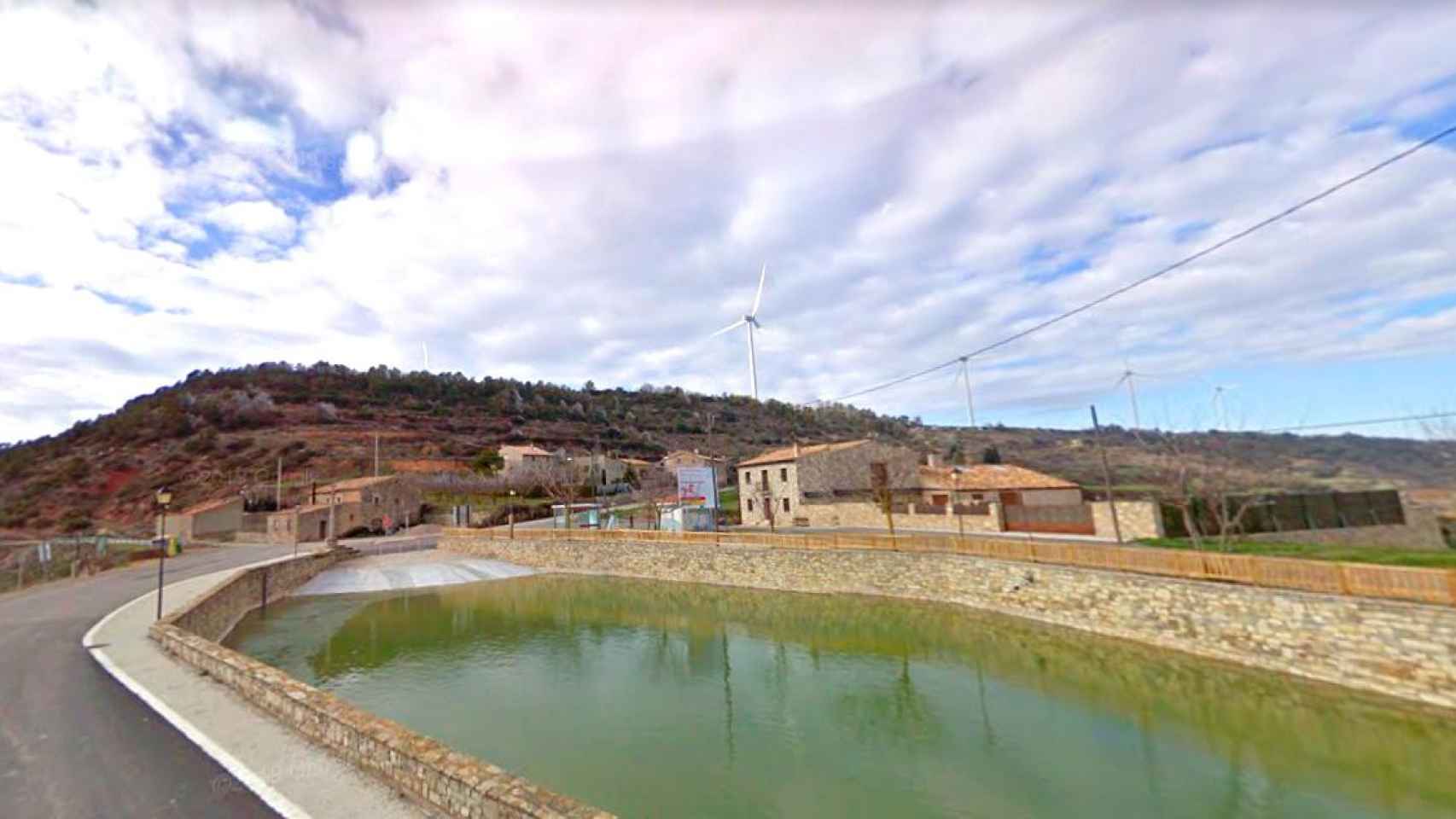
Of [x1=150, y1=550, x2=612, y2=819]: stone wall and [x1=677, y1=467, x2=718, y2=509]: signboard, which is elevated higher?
[x1=677, y1=467, x2=718, y2=509]: signboard

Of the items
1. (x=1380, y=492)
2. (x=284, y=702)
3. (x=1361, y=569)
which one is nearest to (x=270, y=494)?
(x=284, y=702)

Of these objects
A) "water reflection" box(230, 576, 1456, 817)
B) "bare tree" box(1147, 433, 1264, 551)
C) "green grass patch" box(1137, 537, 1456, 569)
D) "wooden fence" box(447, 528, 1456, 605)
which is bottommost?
"water reflection" box(230, 576, 1456, 817)

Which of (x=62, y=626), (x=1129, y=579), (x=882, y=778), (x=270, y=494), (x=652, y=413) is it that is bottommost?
(x=882, y=778)

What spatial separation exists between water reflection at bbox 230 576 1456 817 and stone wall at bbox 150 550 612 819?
4.37m

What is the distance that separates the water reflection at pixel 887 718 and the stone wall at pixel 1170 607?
0.72 m

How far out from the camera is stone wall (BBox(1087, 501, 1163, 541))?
27.8 m

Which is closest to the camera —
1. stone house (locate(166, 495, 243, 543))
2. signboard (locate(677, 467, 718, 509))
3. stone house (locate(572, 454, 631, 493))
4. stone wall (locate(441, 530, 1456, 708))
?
stone wall (locate(441, 530, 1456, 708))

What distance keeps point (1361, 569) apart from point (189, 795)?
23.2 metres

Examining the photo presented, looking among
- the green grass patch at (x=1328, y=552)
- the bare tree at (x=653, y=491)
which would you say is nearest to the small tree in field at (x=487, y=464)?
the bare tree at (x=653, y=491)

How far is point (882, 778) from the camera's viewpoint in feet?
39.6

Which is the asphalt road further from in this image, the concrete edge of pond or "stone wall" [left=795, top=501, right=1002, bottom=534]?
"stone wall" [left=795, top=501, right=1002, bottom=534]

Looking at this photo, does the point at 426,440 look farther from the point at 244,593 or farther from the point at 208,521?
the point at 244,593

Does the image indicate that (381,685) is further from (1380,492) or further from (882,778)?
(1380,492)

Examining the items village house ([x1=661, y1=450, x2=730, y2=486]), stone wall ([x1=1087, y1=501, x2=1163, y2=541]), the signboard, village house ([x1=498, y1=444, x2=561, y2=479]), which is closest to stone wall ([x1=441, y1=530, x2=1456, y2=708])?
stone wall ([x1=1087, y1=501, x2=1163, y2=541])
